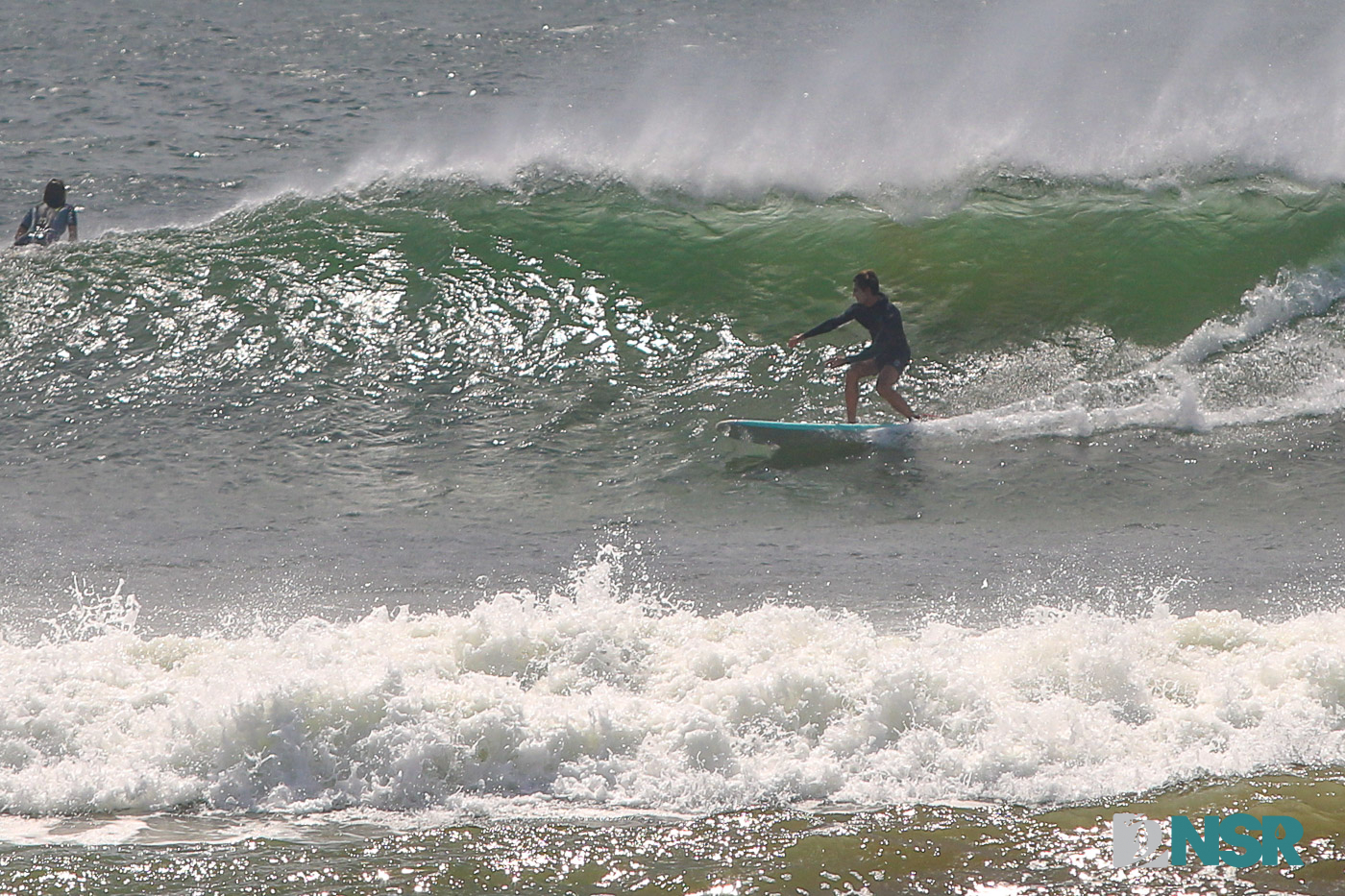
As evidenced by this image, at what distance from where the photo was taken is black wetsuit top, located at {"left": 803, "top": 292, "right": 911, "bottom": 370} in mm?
9219

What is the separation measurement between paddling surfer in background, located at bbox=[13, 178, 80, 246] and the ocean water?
0.19m

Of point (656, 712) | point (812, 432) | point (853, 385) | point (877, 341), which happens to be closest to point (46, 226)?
point (812, 432)

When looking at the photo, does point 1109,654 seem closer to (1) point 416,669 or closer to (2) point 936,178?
(1) point 416,669

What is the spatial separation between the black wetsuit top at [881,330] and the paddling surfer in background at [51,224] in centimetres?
786

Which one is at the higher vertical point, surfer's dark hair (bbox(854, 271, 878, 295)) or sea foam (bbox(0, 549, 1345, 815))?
surfer's dark hair (bbox(854, 271, 878, 295))

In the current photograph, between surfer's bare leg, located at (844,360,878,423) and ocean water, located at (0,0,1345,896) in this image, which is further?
surfer's bare leg, located at (844,360,878,423)

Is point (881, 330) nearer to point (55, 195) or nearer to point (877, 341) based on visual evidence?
point (877, 341)

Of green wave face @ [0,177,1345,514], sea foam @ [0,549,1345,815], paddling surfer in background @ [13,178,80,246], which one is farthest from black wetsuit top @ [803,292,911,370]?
paddling surfer in background @ [13,178,80,246]

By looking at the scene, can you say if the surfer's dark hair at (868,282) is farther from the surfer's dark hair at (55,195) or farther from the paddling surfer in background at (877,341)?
the surfer's dark hair at (55,195)

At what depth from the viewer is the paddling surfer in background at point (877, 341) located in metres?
9.21

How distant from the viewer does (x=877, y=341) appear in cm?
926

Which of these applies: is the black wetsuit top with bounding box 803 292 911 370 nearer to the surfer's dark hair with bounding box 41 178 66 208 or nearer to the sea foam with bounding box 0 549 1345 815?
the sea foam with bounding box 0 549 1345 815

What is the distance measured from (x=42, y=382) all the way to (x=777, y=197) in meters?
6.97

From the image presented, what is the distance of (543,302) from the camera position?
11312 mm
